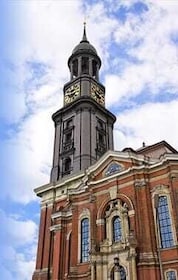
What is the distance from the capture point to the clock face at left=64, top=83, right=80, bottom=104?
2002 inches

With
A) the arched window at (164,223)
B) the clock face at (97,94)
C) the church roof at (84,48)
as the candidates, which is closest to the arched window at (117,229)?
the arched window at (164,223)

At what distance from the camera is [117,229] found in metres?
29.8

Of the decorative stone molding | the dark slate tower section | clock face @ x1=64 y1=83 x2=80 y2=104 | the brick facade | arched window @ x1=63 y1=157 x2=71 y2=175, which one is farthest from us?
clock face @ x1=64 y1=83 x2=80 y2=104

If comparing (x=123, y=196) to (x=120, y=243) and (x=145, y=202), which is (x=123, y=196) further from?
(x=120, y=243)

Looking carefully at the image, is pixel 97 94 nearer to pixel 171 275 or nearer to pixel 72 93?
pixel 72 93

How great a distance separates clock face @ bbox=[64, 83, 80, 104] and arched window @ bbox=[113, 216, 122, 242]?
78.8 feet

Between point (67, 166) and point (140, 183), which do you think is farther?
Answer: point (67, 166)

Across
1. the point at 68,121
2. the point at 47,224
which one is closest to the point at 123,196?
the point at 47,224

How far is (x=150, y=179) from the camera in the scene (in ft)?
99.5

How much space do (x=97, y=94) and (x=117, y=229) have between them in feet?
86.1

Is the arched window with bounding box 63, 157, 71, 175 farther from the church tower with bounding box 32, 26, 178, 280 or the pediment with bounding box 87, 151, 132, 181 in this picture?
the pediment with bounding box 87, 151, 132, 181

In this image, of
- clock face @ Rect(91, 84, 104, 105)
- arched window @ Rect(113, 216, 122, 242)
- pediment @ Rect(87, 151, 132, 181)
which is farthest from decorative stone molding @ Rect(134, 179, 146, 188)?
clock face @ Rect(91, 84, 104, 105)

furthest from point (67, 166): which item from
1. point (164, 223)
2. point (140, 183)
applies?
point (164, 223)

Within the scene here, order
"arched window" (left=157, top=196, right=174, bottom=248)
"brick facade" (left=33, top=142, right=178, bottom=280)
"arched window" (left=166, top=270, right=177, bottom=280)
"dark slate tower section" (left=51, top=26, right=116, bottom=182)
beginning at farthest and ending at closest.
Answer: "dark slate tower section" (left=51, top=26, right=116, bottom=182), "arched window" (left=157, top=196, right=174, bottom=248), "brick facade" (left=33, top=142, right=178, bottom=280), "arched window" (left=166, top=270, right=177, bottom=280)
